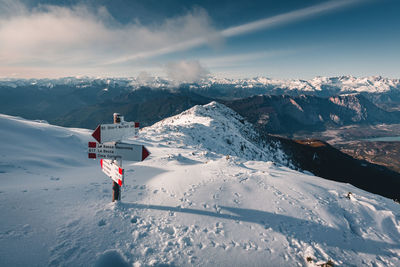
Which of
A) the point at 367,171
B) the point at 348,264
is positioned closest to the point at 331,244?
the point at 348,264

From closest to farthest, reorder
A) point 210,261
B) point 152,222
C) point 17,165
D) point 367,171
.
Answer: point 210,261 < point 152,222 < point 17,165 < point 367,171

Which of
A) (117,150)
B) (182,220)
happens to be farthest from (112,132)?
(182,220)

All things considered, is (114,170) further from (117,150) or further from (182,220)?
(182,220)

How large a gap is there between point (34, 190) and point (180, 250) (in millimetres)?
7586

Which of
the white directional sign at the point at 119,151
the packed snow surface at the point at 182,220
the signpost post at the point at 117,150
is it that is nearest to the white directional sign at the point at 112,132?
the signpost post at the point at 117,150

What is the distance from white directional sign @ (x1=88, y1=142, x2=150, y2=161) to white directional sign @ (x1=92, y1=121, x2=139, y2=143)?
1.19 feet

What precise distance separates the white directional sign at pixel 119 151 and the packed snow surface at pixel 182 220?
2.49m

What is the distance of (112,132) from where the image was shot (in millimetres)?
7066

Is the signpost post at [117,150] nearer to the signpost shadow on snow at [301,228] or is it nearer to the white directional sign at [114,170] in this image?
the white directional sign at [114,170]

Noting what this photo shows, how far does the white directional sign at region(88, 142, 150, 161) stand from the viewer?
7238 millimetres

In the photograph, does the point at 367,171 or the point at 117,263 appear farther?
the point at 367,171

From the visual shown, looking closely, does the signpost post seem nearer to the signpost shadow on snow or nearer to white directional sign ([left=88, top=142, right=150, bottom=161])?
white directional sign ([left=88, top=142, right=150, bottom=161])

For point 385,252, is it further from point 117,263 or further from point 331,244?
point 117,263

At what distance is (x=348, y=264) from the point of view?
6.60 metres
